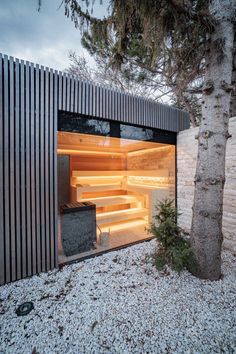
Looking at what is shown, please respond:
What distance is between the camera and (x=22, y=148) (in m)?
2.31

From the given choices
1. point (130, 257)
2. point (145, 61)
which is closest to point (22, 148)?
point (130, 257)

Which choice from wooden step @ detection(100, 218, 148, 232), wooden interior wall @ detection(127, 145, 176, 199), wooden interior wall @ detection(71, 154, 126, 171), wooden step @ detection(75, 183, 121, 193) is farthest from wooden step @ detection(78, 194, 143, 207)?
wooden interior wall @ detection(71, 154, 126, 171)

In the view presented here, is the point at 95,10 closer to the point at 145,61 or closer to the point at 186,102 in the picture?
the point at 145,61

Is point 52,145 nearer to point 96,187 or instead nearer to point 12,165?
point 12,165

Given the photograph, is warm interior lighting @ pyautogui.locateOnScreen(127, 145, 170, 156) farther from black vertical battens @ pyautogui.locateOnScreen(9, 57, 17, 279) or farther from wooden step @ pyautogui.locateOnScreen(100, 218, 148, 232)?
black vertical battens @ pyautogui.locateOnScreen(9, 57, 17, 279)

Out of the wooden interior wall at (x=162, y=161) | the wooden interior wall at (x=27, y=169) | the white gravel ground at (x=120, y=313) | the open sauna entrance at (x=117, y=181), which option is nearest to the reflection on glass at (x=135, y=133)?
the open sauna entrance at (x=117, y=181)

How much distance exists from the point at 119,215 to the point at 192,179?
1970mm

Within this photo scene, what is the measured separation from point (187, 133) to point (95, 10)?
2.81m

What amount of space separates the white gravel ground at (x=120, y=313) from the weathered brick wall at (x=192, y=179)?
79 centimetres

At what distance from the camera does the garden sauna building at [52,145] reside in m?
2.23

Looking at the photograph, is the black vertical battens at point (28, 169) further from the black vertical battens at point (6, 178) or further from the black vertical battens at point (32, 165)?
the black vertical battens at point (6, 178)

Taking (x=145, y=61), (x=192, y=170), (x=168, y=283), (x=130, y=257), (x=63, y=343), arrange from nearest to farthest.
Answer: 1. (x=63, y=343)
2. (x=168, y=283)
3. (x=130, y=257)
4. (x=192, y=170)
5. (x=145, y=61)

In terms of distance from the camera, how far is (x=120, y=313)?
174 centimetres

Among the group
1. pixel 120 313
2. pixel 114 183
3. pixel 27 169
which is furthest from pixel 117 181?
pixel 120 313
